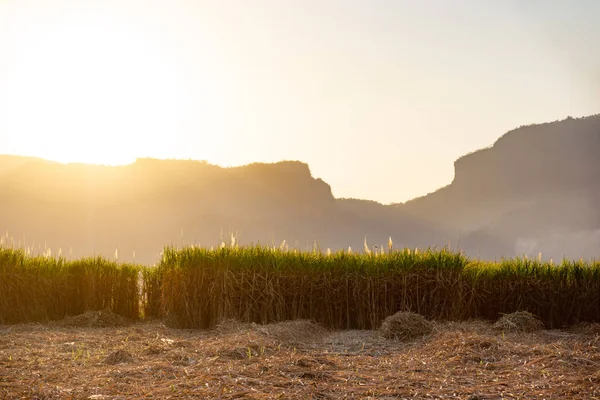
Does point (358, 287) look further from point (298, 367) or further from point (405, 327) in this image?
point (298, 367)

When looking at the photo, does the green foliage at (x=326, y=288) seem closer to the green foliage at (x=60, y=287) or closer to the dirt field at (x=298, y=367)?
the dirt field at (x=298, y=367)

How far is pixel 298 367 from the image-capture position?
6.25 metres

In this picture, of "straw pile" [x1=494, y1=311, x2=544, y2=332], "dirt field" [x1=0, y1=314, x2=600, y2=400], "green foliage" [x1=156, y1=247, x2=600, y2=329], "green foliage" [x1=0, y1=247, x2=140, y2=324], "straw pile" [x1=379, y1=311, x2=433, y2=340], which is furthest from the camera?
"green foliage" [x1=0, y1=247, x2=140, y2=324]

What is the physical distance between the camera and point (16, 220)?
216 feet

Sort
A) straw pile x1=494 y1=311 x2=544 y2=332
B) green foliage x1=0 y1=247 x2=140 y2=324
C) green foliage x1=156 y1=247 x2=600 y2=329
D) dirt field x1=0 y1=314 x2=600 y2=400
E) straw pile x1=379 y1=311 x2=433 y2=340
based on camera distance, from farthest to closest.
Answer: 1. green foliage x1=0 y1=247 x2=140 y2=324
2. green foliage x1=156 y1=247 x2=600 y2=329
3. straw pile x1=494 y1=311 x2=544 y2=332
4. straw pile x1=379 y1=311 x2=433 y2=340
5. dirt field x1=0 y1=314 x2=600 y2=400

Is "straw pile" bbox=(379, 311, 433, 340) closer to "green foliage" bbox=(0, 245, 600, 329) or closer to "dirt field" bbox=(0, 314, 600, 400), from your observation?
"dirt field" bbox=(0, 314, 600, 400)

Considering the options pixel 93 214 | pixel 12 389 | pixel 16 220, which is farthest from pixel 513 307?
pixel 16 220

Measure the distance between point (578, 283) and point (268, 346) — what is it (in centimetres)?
732

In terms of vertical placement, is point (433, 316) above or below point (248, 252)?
below

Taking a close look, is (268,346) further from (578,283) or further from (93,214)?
(93,214)

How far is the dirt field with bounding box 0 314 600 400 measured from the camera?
18.3 ft

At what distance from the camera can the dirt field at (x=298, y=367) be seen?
5.57m

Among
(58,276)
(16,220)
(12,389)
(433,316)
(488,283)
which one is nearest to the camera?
(12,389)

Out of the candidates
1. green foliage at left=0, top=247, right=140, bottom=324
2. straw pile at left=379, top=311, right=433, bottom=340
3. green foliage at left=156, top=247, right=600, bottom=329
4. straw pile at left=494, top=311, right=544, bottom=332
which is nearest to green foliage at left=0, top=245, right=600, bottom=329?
green foliage at left=156, top=247, right=600, bottom=329
